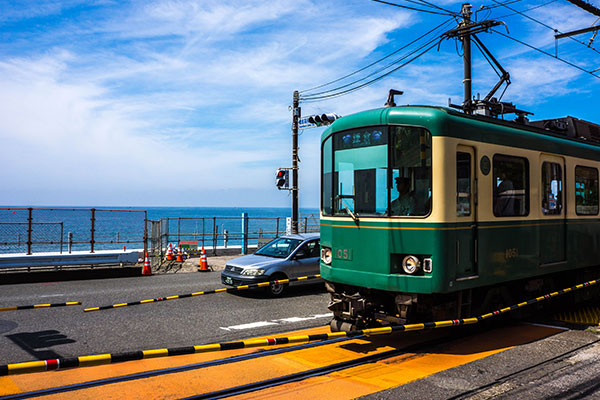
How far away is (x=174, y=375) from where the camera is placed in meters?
5.97

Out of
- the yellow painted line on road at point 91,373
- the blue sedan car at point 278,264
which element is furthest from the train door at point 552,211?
the blue sedan car at point 278,264

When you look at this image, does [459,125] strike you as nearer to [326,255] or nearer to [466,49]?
[326,255]

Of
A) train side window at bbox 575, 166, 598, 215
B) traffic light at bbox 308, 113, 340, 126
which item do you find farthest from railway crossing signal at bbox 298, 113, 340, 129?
train side window at bbox 575, 166, 598, 215

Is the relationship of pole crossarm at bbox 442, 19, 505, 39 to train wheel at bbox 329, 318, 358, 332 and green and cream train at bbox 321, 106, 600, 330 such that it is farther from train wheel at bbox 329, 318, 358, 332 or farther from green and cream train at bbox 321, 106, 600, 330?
train wheel at bbox 329, 318, 358, 332

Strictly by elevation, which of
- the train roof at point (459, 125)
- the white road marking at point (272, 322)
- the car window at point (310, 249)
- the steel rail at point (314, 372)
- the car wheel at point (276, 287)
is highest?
the train roof at point (459, 125)

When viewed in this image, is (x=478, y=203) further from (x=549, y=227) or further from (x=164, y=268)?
(x=164, y=268)

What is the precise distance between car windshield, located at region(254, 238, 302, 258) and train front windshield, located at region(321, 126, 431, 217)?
5673 mm

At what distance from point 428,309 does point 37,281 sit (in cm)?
1302

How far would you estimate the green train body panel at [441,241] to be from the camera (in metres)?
6.73

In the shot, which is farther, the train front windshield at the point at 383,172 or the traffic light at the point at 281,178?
the traffic light at the point at 281,178

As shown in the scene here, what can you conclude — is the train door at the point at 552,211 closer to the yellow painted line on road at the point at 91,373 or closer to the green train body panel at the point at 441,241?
the green train body panel at the point at 441,241

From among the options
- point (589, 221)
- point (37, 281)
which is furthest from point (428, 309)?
point (37, 281)

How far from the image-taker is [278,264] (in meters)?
12.6

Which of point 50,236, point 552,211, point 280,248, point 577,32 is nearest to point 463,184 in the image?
point 552,211
